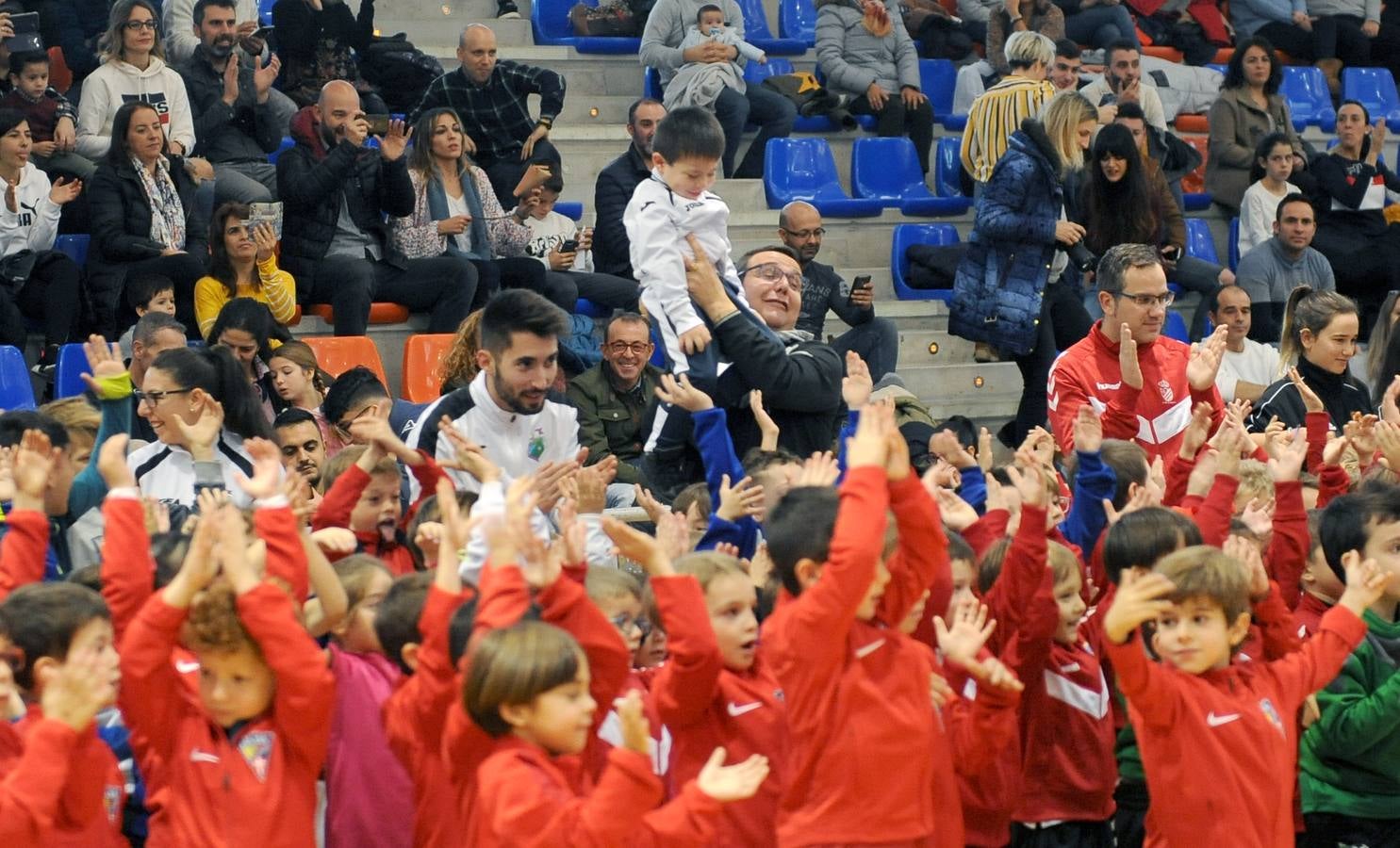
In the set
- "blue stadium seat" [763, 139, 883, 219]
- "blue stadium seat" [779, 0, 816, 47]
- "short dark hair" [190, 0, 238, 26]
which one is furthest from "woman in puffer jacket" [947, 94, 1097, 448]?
"short dark hair" [190, 0, 238, 26]

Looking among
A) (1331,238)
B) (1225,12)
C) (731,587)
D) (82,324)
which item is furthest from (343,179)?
(1225,12)

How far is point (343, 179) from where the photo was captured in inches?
355

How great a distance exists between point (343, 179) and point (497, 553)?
532 centimetres

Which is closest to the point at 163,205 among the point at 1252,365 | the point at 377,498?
the point at 377,498

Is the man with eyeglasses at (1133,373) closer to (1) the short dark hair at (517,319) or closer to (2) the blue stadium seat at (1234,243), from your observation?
(1) the short dark hair at (517,319)

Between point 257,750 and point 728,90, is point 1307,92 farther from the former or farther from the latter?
point 257,750

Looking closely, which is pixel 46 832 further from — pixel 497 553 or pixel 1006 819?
pixel 1006 819

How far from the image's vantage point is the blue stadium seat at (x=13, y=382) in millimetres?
7875

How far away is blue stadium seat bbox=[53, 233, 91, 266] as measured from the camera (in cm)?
891

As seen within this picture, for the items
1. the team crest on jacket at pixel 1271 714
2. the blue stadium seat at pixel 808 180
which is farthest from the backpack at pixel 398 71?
the team crest on jacket at pixel 1271 714

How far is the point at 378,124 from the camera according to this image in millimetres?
9883

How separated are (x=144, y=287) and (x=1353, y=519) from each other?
17.5 feet

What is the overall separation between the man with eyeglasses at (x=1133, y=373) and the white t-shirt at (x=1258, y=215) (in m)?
4.90

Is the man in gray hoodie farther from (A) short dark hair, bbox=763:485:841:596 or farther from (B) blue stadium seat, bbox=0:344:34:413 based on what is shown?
(A) short dark hair, bbox=763:485:841:596
